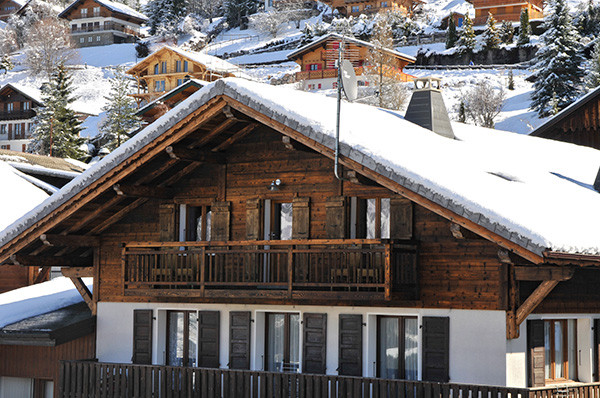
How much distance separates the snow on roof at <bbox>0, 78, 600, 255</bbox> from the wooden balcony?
1599 mm

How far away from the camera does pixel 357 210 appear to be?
59.4 ft

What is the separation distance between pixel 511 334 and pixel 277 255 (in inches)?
179

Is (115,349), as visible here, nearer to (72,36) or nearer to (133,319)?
(133,319)

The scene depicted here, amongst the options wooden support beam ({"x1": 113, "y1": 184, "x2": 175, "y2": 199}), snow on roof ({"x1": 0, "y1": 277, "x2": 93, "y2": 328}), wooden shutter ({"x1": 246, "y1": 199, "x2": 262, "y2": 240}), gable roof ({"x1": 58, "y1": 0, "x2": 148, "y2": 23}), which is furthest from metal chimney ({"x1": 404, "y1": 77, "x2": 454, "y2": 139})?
gable roof ({"x1": 58, "y1": 0, "x2": 148, "y2": 23})

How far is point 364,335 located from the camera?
17.4 m

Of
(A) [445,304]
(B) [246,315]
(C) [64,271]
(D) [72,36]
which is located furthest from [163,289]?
(D) [72,36]

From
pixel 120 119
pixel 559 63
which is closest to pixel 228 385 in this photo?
pixel 559 63

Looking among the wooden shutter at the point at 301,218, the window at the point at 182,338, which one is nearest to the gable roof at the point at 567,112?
the wooden shutter at the point at 301,218

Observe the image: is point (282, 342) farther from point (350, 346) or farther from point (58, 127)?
point (58, 127)

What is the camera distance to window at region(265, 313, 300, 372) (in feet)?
60.3

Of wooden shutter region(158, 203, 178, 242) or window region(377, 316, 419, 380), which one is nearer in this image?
window region(377, 316, 419, 380)

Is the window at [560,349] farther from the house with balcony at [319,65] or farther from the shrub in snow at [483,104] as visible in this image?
the house with balcony at [319,65]

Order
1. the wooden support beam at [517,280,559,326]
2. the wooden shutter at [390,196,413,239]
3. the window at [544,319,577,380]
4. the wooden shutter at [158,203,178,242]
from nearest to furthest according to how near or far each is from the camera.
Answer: the wooden support beam at [517,280,559,326], the window at [544,319,577,380], the wooden shutter at [390,196,413,239], the wooden shutter at [158,203,178,242]

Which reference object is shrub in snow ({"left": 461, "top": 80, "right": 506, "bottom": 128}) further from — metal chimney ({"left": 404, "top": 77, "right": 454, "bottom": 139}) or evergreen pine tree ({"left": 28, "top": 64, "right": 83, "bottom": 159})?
metal chimney ({"left": 404, "top": 77, "right": 454, "bottom": 139})
